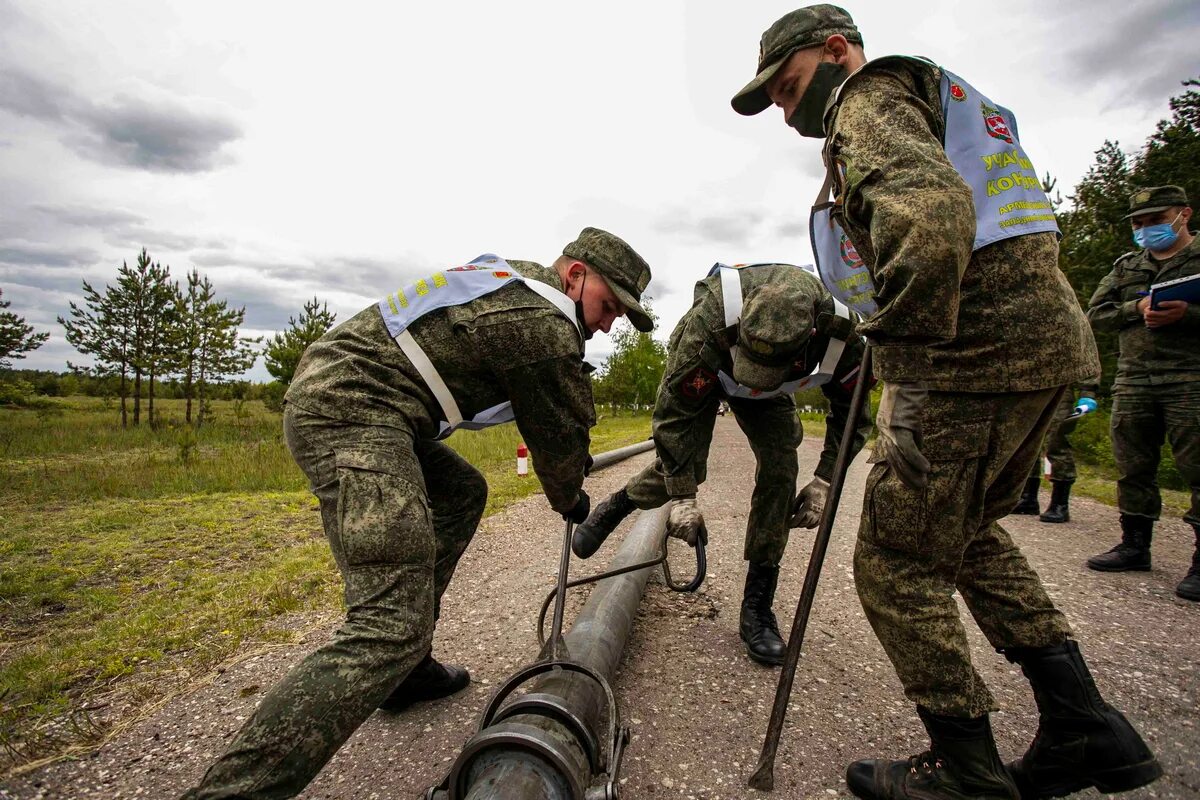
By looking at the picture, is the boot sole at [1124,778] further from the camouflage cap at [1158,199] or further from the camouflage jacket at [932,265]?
the camouflage cap at [1158,199]

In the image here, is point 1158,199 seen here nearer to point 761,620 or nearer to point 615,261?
point 761,620

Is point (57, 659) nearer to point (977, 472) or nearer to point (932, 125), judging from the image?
point (977, 472)

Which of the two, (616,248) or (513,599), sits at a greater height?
(616,248)

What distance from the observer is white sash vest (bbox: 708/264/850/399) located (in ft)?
9.07

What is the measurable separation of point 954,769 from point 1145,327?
3787 mm

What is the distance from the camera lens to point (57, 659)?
2.71m

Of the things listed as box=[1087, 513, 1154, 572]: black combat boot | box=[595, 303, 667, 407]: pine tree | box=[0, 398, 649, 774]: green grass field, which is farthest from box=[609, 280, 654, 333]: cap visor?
box=[595, 303, 667, 407]: pine tree

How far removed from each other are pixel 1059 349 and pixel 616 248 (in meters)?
1.49

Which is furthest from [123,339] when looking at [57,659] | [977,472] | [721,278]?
[977,472]

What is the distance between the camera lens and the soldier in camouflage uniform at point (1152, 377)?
3521 mm

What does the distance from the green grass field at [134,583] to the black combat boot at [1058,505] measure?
5.40 metres

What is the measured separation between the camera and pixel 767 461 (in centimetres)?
307

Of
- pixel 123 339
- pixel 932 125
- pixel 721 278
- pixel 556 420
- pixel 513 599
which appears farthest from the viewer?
pixel 123 339

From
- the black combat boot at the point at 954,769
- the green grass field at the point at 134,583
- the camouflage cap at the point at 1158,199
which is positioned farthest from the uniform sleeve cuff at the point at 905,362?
the camouflage cap at the point at 1158,199
